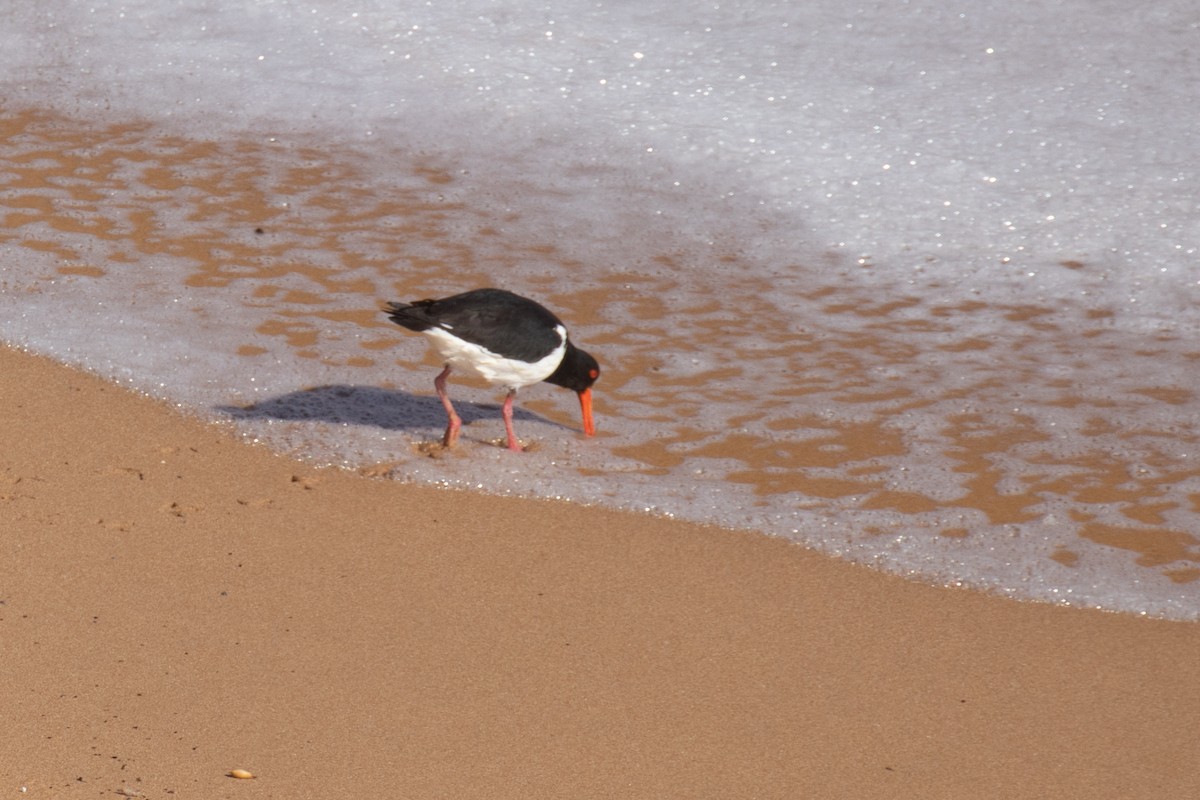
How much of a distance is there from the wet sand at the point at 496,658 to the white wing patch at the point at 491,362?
527mm

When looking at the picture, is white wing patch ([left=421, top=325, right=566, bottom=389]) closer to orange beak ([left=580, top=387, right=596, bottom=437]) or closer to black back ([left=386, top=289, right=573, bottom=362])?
black back ([left=386, top=289, right=573, bottom=362])

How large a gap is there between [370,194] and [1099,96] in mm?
4840

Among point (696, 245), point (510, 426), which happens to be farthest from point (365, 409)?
point (696, 245)

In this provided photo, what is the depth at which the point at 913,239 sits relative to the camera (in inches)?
318

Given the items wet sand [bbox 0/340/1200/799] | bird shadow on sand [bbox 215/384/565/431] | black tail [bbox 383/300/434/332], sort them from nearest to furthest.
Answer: wet sand [bbox 0/340/1200/799] < black tail [bbox 383/300/434/332] < bird shadow on sand [bbox 215/384/565/431]

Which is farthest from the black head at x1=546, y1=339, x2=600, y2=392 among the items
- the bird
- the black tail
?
the black tail

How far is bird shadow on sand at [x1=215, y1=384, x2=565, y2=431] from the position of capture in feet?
17.9

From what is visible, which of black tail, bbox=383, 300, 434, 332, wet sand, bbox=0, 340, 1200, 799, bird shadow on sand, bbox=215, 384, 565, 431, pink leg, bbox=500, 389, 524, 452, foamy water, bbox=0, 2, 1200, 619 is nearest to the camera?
wet sand, bbox=0, 340, 1200, 799

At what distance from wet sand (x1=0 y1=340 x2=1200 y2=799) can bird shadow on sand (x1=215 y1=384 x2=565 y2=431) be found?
529mm

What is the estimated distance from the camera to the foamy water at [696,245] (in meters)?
5.21

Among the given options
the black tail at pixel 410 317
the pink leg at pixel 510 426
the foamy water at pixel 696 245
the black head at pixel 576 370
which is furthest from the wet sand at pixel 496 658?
the black head at pixel 576 370

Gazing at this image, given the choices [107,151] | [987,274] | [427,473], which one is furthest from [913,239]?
[107,151]

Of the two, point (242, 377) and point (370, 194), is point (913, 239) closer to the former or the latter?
point (370, 194)

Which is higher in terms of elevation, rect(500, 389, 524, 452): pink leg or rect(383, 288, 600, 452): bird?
rect(383, 288, 600, 452): bird
